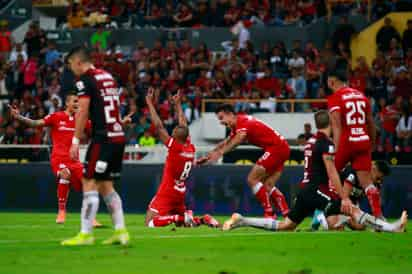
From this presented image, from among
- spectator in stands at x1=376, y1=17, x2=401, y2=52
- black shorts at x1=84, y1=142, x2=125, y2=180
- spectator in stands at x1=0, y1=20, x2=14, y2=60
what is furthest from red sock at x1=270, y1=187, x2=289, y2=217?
spectator in stands at x1=0, y1=20, x2=14, y2=60

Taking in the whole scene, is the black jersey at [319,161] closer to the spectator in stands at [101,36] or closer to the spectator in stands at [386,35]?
the spectator in stands at [386,35]

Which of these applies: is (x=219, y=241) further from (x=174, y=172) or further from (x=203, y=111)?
(x=203, y=111)

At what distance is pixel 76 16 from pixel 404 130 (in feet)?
48.3

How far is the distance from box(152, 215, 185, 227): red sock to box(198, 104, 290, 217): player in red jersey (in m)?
1.68

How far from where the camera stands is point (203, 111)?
3206 cm

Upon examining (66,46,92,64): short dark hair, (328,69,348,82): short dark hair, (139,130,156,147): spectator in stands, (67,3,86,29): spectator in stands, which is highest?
(66,46,92,64): short dark hair

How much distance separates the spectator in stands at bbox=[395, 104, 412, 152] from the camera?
28.0 meters

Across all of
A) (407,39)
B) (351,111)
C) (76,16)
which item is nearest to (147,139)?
(407,39)

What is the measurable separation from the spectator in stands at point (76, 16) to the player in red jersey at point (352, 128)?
2265cm

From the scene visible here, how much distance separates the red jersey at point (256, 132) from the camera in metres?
19.8

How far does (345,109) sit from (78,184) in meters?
5.90

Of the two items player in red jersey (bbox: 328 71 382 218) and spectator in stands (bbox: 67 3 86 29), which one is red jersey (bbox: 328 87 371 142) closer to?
player in red jersey (bbox: 328 71 382 218)

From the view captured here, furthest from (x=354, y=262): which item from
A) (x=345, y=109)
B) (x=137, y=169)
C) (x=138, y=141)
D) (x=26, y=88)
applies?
(x=26, y=88)

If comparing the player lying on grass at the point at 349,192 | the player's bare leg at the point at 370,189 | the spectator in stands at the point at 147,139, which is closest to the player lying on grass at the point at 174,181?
the player lying on grass at the point at 349,192
